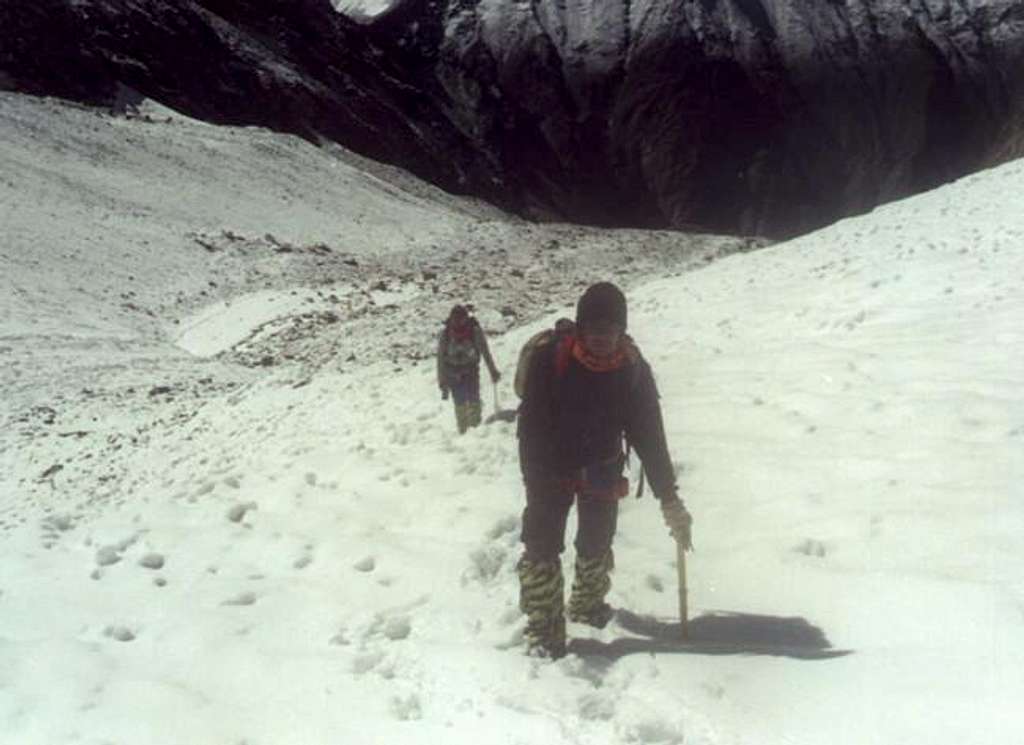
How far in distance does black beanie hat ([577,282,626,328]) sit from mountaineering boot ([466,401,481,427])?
544 centimetres

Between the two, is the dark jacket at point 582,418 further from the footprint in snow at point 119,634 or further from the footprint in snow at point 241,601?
the footprint in snow at point 119,634

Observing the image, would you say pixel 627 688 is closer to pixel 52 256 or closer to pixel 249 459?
pixel 249 459

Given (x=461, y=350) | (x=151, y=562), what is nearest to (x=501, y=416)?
(x=461, y=350)

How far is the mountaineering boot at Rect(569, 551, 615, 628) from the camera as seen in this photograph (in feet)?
17.4

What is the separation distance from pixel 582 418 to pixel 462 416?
5414mm

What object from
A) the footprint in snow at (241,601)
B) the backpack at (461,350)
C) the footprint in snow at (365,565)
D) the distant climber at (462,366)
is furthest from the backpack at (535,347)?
the backpack at (461,350)

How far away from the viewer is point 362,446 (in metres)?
9.85

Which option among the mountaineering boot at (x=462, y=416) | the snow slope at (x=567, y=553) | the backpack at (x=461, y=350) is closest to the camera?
the snow slope at (x=567, y=553)

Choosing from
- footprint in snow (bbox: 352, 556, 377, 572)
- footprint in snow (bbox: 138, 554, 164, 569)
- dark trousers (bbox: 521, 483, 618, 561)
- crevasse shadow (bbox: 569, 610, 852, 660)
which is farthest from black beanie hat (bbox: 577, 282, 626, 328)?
footprint in snow (bbox: 138, 554, 164, 569)

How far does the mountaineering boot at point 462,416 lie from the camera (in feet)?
33.5

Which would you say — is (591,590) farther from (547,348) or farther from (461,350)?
(461,350)

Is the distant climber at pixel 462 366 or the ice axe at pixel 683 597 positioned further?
the distant climber at pixel 462 366

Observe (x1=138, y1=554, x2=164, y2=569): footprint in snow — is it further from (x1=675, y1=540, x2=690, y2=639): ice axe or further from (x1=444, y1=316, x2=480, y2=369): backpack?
(x1=444, y1=316, x2=480, y2=369): backpack

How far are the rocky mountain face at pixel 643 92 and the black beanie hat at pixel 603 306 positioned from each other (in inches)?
2007
